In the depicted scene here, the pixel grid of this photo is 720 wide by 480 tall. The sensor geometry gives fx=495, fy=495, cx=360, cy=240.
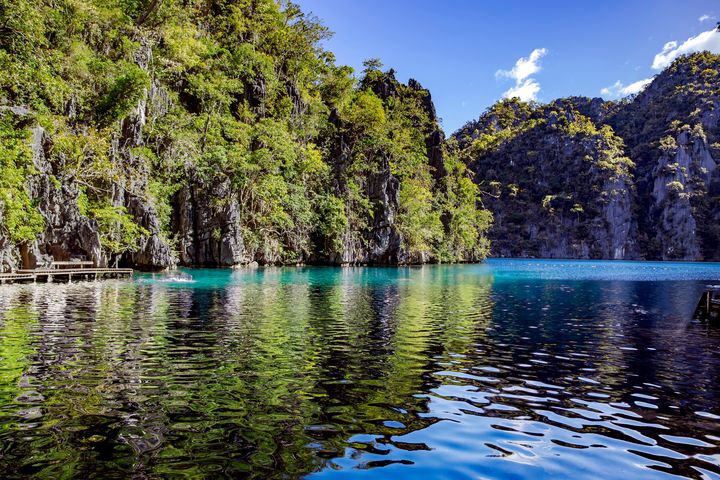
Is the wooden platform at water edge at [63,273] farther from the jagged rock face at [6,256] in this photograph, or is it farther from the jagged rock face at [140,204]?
the jagged rock face at [140,204]

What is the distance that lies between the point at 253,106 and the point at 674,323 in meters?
53.1

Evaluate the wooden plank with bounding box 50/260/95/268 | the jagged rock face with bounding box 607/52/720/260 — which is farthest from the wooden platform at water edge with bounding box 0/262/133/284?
the jagged rock face with bounding box 607/52/720/260

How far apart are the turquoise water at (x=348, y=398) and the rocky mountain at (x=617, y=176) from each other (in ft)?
443

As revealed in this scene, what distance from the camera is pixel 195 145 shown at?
49969 millimetres

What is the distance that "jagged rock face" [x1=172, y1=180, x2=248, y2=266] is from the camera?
1902 inches

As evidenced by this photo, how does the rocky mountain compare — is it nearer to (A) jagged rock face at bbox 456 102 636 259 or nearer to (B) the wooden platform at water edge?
(A) jagged rock face at bbox 456 102 636 259

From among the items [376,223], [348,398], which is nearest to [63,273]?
[348,398]

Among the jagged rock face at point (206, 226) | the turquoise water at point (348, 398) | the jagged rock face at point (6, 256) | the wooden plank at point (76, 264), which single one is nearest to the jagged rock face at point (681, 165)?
the jagged rock face at point (206, 226)

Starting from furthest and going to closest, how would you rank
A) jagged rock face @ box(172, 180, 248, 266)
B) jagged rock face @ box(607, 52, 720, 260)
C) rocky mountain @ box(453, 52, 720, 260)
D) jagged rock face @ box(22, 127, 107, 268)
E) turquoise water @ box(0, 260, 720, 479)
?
rocky mountain @ box(453, 52, 720, 260)
jagged rock face @ box(607, 52, 720, 260)
jagged rock face @ box(172, 180, 248, 266)
jagged rock face @ box(22, 127, 107, 268)
turquoise water @ box(0, 260, 720, 479)

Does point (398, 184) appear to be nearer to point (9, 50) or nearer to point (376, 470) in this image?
point (9, 50)

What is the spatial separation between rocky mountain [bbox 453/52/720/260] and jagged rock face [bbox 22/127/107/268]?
12020cm

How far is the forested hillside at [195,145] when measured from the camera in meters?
31.3

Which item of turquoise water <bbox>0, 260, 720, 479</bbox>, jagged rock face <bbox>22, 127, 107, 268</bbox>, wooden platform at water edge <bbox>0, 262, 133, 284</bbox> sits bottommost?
turquoise water <bbox>0, 260, 720, 479</bbox>

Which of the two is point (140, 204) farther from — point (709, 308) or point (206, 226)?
point (709, 308)
